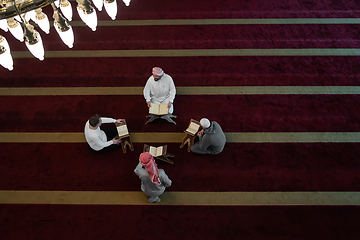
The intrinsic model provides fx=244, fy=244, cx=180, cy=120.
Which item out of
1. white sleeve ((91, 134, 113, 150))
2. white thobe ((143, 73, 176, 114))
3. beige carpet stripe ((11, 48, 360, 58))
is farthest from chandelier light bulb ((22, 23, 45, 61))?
beige carpet stripe ((11, 48, 360, 58))

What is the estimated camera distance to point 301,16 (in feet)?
17.4

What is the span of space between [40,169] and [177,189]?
1912mm

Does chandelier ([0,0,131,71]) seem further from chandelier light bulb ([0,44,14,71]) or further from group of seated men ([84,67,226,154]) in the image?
group of seated men ([84,67,226,154])

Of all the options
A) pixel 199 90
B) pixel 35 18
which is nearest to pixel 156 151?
pixel 199 90

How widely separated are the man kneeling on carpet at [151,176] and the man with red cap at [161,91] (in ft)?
3.87

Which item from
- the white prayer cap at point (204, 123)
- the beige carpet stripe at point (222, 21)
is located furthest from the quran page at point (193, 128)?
the beige carpet stripe at point (222, 21)

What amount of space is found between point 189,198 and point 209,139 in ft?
2.61

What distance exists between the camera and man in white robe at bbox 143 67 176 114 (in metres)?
3.61

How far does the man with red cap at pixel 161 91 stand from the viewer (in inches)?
142

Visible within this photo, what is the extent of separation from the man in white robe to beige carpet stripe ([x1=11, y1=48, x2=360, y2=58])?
4.06ft

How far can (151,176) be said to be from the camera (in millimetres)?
2623
